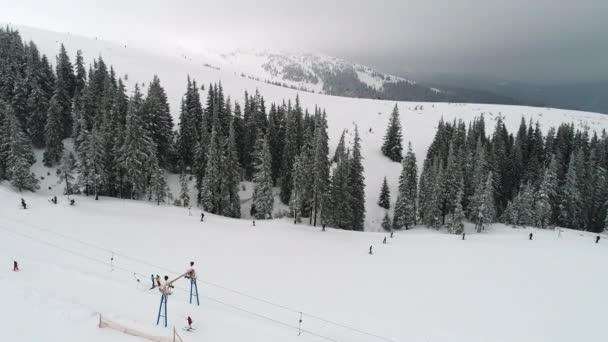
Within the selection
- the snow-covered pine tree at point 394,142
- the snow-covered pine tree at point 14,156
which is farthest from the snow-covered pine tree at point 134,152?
the snow-covered pine tree at point 394,142

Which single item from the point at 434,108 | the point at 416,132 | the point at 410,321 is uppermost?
the point at 434,108

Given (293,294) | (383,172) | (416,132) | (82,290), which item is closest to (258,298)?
(293,294)

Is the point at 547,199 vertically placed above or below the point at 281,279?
above

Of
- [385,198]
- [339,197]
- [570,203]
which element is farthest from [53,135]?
[570,203]

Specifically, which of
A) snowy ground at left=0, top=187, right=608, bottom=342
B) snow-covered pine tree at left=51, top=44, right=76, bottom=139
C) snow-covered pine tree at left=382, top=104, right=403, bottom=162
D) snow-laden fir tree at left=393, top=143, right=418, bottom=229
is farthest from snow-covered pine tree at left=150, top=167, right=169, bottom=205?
snow-covered pine tree at left=382, top=104, right=403, bottom=162

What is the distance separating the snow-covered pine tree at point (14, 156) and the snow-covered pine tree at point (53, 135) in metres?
7.20

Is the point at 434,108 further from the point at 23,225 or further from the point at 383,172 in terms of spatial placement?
the point at 23,225

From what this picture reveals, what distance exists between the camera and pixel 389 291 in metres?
25.6

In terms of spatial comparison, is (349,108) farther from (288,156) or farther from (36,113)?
(36,113)

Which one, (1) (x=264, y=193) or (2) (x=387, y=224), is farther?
(2) (x=387, y=224)

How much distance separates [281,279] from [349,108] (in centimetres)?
10769

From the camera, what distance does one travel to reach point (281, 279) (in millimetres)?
25625

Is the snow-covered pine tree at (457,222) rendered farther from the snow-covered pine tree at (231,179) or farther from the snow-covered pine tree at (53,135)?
the snow-covered pine tree at (53,135)

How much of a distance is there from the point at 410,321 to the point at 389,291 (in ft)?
14.0
